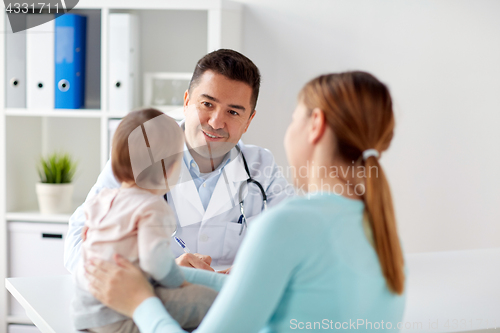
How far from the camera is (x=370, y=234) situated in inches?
26.0

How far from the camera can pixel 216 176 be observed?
90 centimetres

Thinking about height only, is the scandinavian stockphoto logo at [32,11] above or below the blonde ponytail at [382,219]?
above

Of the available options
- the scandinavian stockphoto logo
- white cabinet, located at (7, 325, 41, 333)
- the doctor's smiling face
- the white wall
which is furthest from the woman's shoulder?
white cabinet, located at (7, 325, 41, 333)

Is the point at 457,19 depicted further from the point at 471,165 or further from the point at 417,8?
the point at 471,165

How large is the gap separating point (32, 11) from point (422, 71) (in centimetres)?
176

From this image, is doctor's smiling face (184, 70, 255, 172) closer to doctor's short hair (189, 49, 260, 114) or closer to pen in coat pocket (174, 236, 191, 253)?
doctor's short hair (189, 49, 260, 114)

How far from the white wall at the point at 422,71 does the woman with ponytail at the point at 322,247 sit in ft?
5.03

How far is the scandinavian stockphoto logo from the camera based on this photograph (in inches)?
78.5

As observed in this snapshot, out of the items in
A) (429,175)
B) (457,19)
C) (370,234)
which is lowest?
(429,175)

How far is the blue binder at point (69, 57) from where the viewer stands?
6.33 ft

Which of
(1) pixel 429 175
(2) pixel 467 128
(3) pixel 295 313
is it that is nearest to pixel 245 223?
(3) pixel 295 313

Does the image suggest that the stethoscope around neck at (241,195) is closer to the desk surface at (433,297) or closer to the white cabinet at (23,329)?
the desk surface at (433,297)

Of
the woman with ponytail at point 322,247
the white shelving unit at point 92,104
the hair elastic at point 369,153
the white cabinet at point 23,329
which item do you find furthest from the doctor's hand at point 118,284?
the white cabinet at point 23,329

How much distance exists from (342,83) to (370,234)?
214mm
